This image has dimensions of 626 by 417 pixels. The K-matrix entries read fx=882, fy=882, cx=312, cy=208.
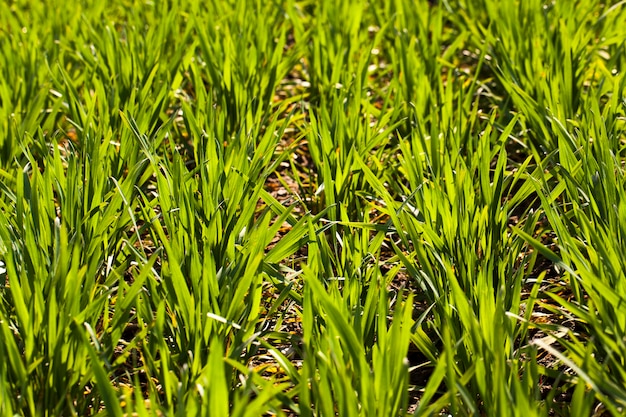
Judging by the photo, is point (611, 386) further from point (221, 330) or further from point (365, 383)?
point (221, 330)

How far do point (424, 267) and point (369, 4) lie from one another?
2.02 m

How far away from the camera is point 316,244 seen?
1635 millimetres

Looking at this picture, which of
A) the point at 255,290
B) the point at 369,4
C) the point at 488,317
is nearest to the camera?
the point at 488,317

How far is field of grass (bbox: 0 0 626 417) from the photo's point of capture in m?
1.33

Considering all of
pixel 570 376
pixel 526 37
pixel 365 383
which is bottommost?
pixel 570 376

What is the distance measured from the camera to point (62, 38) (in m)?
2.85

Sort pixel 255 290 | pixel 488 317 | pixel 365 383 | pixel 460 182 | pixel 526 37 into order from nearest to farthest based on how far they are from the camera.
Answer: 1. pixel 365 383
2. pixel 488 317
3. pixel 255 290
4. pixel 460 182
5. pixel 526 37

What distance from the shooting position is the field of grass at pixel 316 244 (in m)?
1.33

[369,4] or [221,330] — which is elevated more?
[369,4]

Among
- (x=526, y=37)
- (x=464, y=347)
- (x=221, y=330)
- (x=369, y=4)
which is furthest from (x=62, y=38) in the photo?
(x=464, y=347)

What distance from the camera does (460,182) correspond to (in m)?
1.77

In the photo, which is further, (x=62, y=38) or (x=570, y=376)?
(x=62, y=38)

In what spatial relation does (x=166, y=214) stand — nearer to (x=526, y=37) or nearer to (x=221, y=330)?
(x=221, y=330)

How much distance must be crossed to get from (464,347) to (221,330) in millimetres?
408
